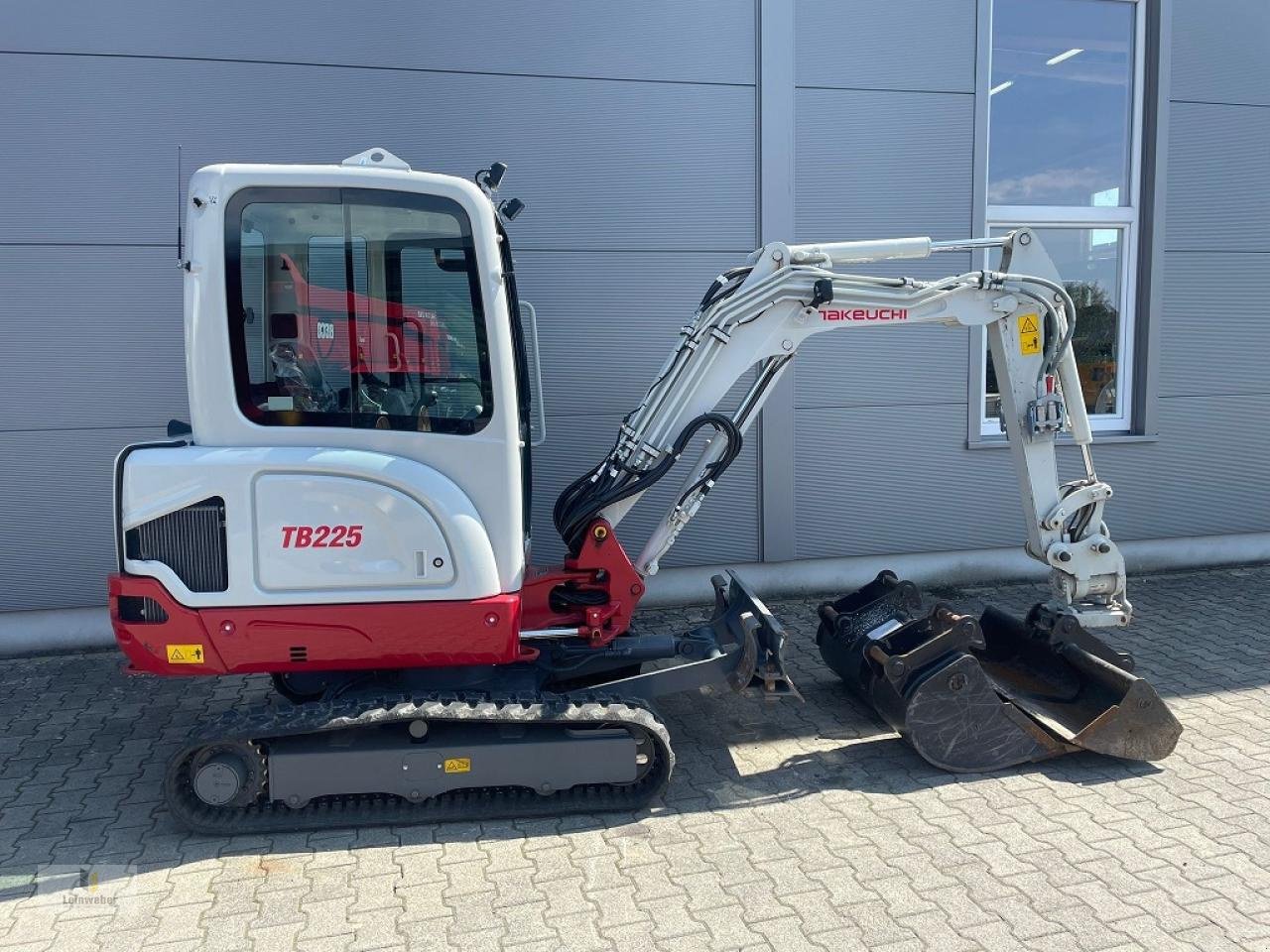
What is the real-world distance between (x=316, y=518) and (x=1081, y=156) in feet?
22.4

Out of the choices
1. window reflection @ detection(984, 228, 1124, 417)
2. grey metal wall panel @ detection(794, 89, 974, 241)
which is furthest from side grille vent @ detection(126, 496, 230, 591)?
window reflection @ detection(984, 228, 1124, 417)

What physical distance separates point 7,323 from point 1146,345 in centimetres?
800

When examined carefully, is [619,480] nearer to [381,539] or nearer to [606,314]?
[381,539]

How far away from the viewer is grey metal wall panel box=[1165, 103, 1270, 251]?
7125 millimetres

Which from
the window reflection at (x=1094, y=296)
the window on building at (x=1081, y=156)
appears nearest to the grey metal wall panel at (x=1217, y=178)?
the window on building at (x=1081, y=156)

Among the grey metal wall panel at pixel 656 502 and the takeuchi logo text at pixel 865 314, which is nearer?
the takeuchi logo text at pixel 865 314

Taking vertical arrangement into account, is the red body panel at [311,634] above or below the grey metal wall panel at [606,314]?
below

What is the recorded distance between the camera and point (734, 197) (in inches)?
252

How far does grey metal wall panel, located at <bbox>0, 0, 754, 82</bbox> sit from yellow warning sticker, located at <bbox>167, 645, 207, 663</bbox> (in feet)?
13.2

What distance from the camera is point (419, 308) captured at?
3535 millimetres

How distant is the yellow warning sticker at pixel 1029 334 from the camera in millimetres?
4250

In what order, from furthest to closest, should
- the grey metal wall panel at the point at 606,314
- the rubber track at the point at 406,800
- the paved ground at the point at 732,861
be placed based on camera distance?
1. the grey metal wall panel at the point at 606,314
2. the rubber track at the point at 406,800
3. the paved ground at the point at 732,861

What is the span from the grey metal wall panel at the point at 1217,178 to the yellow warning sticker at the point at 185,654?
24.0ft
